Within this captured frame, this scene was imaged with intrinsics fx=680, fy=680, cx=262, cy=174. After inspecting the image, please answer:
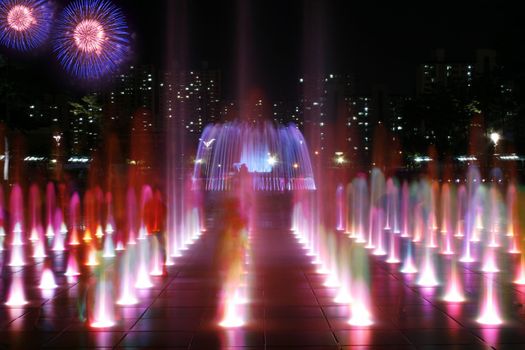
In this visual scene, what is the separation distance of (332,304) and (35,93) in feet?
70.2

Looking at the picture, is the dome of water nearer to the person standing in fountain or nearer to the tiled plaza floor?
the person standing in fountain

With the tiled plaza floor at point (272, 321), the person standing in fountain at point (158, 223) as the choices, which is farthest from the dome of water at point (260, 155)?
the tiled plaza floor at point (272, 321)

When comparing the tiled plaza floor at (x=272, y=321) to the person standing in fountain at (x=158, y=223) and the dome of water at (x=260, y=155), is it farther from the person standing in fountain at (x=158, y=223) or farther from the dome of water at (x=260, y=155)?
the dome of water at (x=260, y=155)

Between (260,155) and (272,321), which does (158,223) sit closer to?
(272,321)

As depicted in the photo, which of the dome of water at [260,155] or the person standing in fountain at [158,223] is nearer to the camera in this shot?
the person standing in fountain at [158,223]

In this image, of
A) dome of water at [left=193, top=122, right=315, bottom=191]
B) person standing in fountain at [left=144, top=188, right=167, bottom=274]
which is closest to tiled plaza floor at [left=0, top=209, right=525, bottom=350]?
person standing in fountain at [left=144, top=188, right=167, bottom=274]

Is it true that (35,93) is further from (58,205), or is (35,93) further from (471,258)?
(471,258)

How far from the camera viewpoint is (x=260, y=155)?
55500 millimetres

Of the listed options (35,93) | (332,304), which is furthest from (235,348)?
(35,93)

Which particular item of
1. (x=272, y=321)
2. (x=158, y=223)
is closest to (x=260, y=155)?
(x=158, y=223)

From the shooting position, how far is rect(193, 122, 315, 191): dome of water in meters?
52.4

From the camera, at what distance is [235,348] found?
722cm

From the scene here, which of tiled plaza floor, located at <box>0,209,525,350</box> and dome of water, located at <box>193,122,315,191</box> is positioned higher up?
dome of water, located at <box>193,122,315,191</box>

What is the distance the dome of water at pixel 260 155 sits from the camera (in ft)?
172
